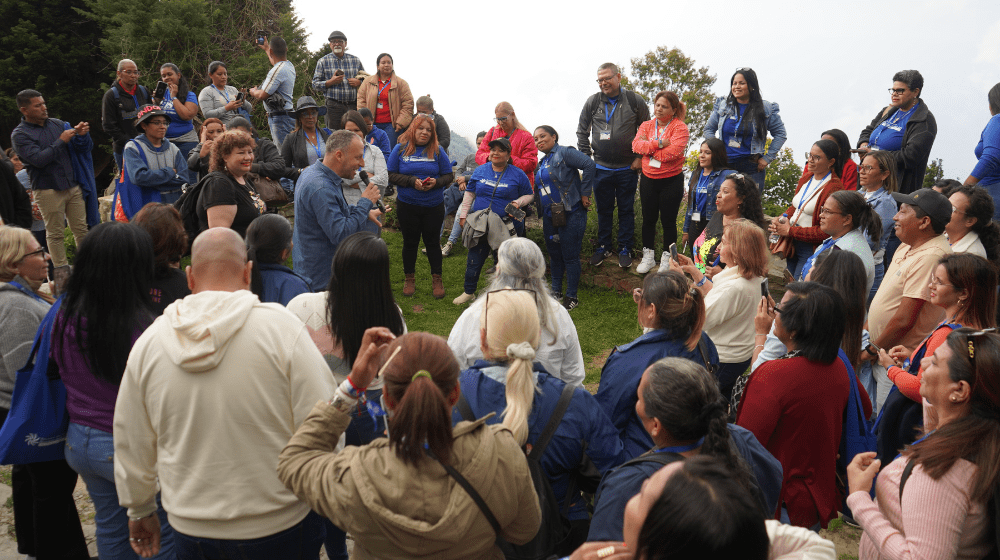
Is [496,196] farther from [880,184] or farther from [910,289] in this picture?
[910,289]

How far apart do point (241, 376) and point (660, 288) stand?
1909 millimetres

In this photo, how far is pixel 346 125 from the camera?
7223mm

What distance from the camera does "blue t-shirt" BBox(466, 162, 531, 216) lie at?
23.7 feet

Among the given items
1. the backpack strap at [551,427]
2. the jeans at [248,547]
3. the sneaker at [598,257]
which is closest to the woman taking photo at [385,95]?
the sneaker at [598,257]

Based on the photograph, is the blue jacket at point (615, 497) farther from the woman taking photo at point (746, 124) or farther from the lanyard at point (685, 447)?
the woman taking photo at point (746, 124)

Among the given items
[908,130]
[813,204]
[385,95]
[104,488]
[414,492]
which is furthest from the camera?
[385,95]

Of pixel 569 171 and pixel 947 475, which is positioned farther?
pixel 569 171

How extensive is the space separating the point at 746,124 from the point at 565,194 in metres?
2.17

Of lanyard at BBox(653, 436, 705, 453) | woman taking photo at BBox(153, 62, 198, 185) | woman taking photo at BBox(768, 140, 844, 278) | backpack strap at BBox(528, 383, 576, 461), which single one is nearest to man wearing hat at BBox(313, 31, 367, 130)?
woman taking photo at BBox(153, 62, 198, 185)

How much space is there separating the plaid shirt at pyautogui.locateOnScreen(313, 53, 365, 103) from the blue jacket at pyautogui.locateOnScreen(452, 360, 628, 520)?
8.48 m

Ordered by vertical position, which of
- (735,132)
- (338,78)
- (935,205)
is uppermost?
(338,78)

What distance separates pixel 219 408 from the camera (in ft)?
7.22

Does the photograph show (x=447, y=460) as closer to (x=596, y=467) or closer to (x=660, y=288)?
(x=596, y=467)

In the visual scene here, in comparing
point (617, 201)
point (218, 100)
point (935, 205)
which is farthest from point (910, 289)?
point (218, 100)
